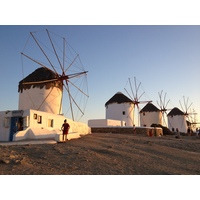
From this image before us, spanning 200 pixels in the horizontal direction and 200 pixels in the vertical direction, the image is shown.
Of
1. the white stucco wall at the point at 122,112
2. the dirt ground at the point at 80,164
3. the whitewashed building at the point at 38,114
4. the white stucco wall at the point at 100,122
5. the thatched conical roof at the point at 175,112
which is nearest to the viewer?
the dirt ground at the point at 80,164

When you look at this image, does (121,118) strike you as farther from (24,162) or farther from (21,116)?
(24,162)

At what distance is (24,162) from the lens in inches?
239

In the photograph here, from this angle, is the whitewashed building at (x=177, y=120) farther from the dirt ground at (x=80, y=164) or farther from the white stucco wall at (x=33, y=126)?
the dirt ground at (x=80, y=164)

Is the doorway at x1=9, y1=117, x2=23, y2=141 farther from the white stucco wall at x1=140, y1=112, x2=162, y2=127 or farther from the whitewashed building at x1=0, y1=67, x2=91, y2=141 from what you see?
the white stucco wall at x1=140, y1=112, x2=162, y2=127

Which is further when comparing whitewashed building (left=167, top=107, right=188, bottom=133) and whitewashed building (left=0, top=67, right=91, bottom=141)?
whitewashed building (left=167, top=107, right=188, bottom=133)

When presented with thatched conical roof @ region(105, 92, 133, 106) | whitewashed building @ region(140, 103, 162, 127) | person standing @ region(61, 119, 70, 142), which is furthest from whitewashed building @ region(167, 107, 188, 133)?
person standing @ region(61, 119, 70, 142)

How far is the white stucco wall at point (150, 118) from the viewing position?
3556 cm

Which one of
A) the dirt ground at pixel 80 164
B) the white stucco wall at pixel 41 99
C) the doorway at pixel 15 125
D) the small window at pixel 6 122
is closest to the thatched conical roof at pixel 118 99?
the white stucco wall at pixel 41 99

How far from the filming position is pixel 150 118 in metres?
35.8

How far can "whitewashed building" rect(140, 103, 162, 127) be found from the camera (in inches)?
1401

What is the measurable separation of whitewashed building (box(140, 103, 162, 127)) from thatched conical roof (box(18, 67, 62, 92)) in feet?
68.1

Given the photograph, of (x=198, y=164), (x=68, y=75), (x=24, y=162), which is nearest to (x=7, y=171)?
(x=24, y=162)

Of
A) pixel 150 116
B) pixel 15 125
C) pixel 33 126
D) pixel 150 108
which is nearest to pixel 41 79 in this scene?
pixel 15 125

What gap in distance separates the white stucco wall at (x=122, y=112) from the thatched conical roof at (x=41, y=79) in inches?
484
